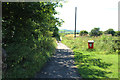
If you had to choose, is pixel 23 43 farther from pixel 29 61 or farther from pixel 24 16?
pixel 24 16

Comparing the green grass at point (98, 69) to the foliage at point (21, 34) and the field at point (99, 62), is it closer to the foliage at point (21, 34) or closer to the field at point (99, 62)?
the field at point (99, 62)

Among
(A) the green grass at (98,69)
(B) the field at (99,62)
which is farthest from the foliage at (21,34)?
(B) the field at (99,62)

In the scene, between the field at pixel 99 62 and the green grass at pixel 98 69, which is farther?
the field at pixel 99 62

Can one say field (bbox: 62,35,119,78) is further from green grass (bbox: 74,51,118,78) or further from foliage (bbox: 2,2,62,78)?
foliage (bbox: 2,2,62,78)

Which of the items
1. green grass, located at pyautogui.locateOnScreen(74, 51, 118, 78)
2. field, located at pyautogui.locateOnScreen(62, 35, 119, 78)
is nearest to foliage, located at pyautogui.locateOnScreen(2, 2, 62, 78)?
green grass, located at pyautogui.locateOnScreen(74, 51, 118, 78)

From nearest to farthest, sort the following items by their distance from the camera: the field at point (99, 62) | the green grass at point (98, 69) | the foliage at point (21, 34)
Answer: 1. the foliage at point (21, 34)
2. the green grass at point (98, 69)
3. the field at point (99, 62)

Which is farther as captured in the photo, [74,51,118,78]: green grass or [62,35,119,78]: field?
[62,35,119,78]: field

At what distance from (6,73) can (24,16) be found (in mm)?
2511

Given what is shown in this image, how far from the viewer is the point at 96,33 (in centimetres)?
3222

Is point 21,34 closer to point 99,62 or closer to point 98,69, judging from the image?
point 98,69

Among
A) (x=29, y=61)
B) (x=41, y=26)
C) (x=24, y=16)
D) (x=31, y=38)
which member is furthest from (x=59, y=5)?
(x=29, y=61)

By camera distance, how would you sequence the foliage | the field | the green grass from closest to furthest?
the foliage < the green grass < the field

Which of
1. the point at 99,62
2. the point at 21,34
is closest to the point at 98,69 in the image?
the point at 99,62

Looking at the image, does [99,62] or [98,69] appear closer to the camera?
[98,69]
